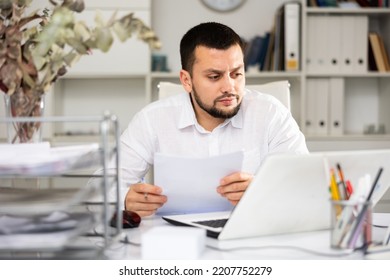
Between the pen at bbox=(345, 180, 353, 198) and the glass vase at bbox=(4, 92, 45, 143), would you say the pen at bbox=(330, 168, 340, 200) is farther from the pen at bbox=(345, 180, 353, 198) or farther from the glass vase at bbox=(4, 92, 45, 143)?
the glass vase at bbox=(4, 92, 45, 143)

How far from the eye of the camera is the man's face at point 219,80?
1.70 m

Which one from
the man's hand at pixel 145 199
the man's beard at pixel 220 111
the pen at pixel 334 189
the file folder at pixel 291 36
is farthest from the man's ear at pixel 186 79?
the file folder at pixel 291 36

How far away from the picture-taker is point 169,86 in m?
2.00

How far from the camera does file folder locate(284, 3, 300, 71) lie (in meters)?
3.01

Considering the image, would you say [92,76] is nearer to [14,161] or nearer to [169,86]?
[169,86]

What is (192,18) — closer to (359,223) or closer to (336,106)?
(336,106)

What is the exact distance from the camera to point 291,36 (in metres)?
3.02

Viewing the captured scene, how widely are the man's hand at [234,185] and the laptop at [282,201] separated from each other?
129 millimetres

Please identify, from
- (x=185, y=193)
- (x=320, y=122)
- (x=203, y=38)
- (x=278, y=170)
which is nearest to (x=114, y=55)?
(x=320, y=122)

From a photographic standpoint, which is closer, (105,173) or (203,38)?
(105,173)

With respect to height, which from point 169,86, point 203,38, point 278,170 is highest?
point 203,38

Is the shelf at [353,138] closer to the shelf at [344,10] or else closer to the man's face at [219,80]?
the shelf at [344,10]

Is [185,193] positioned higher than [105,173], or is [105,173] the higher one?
[105,173]
